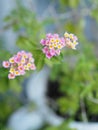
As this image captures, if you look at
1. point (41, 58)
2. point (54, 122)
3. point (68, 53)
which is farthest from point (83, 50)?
point (41, 58)

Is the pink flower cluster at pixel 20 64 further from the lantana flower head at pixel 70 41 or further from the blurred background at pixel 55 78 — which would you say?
the blurred background at pixel 55 78

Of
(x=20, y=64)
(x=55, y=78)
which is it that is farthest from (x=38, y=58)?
(x=55, y=78)

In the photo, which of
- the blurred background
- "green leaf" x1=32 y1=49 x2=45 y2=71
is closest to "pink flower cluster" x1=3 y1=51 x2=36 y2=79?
"green leaf" x1=32 y1=49 x2=45 y2=71

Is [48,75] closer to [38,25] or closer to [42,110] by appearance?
[42,110]

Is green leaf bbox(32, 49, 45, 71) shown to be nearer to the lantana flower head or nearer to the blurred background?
the lantana flower head

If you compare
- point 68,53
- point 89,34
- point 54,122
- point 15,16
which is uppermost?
point 89,34

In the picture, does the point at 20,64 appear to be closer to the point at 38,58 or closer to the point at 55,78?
the point at 38,58

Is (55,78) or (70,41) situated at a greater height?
(55,78)
